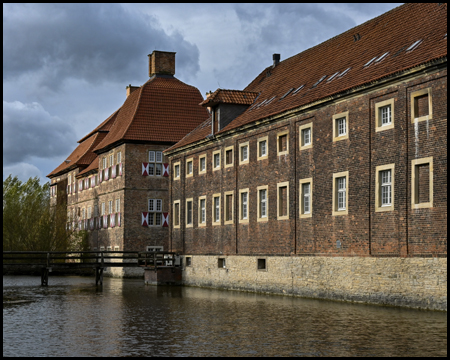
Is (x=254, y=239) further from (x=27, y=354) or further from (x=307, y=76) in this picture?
(x=27, y=354)

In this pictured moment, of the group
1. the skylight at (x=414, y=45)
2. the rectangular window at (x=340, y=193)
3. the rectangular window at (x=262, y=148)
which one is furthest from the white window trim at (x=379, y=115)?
the rectangular window at (x=262, y=148)

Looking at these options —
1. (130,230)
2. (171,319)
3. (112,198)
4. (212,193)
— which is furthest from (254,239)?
(112,198)

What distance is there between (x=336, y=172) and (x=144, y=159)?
2662cm

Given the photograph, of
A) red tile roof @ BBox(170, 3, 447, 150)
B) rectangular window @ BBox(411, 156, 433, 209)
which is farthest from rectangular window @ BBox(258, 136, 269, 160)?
rectangular window @ BBox(411, 156, 433, 209)

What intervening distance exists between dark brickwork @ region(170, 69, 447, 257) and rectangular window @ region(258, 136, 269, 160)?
22 cm

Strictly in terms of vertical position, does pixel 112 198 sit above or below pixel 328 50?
below

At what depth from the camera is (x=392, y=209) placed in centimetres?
2391

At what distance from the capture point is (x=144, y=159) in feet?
171

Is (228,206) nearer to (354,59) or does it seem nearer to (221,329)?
(354,59)

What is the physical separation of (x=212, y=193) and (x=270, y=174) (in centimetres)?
649

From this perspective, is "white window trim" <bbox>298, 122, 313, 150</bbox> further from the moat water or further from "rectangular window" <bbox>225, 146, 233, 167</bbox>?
"rectangular window" <bbox>225, 146, 233, 167</bbox>

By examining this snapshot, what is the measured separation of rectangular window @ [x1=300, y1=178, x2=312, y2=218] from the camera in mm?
29219

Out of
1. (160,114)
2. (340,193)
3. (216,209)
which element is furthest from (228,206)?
(160,114)

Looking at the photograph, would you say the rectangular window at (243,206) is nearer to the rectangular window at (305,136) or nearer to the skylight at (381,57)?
the rectangular window at (305,136)
